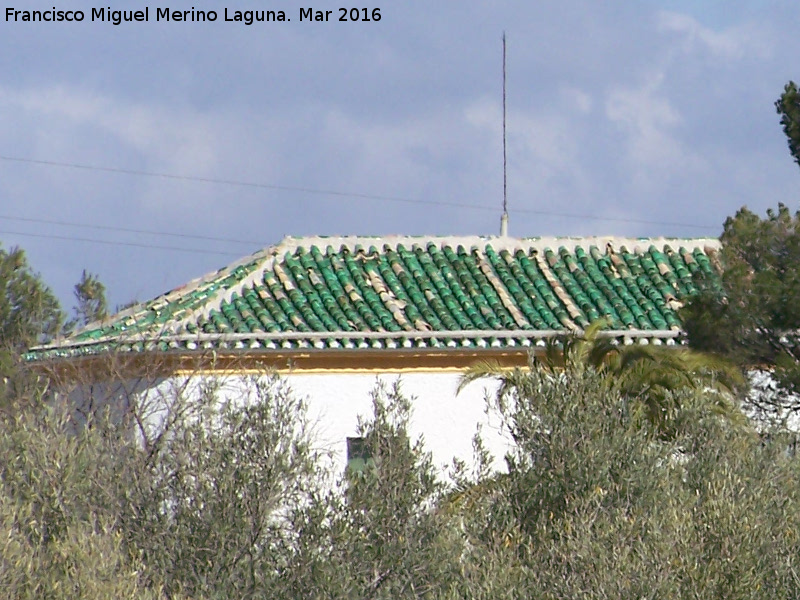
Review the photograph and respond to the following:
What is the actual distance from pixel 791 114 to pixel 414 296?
18.0 ft

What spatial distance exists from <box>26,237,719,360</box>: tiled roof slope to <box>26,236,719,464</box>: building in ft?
0.07

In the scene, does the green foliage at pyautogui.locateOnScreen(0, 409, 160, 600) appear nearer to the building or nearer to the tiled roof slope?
the building

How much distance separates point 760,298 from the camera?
12.8 meters

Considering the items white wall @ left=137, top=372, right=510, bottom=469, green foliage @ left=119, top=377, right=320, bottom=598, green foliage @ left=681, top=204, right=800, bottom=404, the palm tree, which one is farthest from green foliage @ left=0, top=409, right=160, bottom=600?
white wall @ left=137, top=372, right=510, bottom=469

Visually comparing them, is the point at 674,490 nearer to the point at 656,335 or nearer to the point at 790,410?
the point at 790,410

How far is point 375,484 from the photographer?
7.67m

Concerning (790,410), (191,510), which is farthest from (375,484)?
(790,410)

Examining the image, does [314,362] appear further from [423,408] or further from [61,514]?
[61,514]

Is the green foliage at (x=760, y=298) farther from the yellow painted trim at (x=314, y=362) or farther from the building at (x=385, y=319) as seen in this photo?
the yellow painted trim at (x=314, y=362)

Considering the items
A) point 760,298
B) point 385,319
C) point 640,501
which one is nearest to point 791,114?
point 760,298

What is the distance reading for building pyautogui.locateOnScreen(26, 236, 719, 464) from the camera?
16.3m

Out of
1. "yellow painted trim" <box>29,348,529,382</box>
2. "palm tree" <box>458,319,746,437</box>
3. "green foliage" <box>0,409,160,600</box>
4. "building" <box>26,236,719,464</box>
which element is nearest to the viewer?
"green foliage" <box>0,409,160,600</box>

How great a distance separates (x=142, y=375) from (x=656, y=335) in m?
6.07

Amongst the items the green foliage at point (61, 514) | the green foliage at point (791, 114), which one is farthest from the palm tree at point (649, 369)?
the green foliage at point (61, 514)
